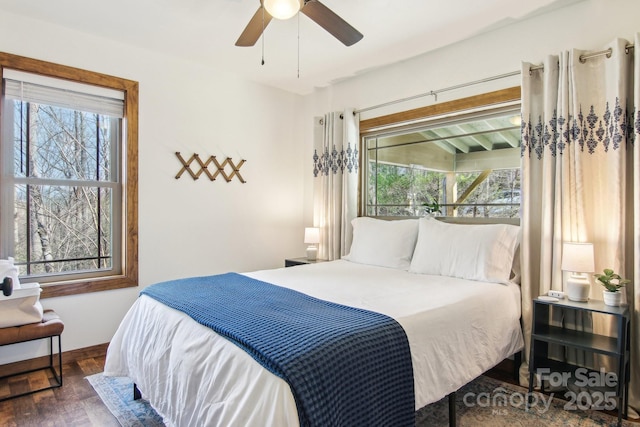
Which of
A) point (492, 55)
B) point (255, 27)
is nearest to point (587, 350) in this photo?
point (492, 55)

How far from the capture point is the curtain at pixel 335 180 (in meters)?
3.90

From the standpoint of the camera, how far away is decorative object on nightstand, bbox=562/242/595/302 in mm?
2176

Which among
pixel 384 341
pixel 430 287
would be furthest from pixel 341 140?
pixel 384 341

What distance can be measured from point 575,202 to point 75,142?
12.4 ft

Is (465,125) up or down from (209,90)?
down

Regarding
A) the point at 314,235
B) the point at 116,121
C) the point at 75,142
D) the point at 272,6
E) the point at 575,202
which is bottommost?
the point at 314,235

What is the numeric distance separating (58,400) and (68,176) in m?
1.69

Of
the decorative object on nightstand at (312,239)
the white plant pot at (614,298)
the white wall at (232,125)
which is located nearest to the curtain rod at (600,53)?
the white wall at (232,125)

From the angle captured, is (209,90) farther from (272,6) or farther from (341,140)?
(272,6)

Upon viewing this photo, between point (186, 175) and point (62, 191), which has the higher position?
point (186, 175)

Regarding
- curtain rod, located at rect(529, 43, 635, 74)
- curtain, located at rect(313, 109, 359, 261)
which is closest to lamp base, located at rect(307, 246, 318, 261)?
curtain, located at rect(313, 109, 359, 261)

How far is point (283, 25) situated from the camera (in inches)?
110

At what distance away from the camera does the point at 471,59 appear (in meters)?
3.04

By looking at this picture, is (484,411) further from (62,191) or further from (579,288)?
(62,191)
